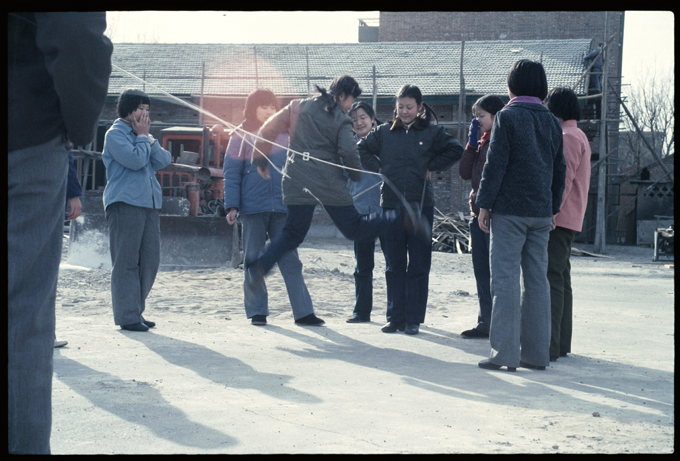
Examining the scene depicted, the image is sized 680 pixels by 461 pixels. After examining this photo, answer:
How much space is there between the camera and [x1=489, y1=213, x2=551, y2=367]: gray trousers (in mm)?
3943

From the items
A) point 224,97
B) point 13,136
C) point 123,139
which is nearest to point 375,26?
point 224,97

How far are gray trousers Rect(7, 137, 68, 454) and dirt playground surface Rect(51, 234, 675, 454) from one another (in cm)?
45

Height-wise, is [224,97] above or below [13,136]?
above

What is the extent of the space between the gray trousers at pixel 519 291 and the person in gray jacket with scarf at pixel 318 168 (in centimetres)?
94

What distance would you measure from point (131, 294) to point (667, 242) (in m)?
13.6

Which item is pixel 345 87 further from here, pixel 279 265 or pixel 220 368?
pixel 220 368

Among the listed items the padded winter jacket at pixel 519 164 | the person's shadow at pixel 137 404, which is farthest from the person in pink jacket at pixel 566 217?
the person's shadow at pixel 137 404

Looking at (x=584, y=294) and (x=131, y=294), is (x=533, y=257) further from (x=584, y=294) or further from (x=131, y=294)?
(x=584, y=294)

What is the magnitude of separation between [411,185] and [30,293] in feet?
11.5

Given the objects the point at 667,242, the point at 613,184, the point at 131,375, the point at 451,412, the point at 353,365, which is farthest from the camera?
the point at 613,184

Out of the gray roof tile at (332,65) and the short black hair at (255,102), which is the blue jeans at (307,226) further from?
the gray roof tile at (332,65)

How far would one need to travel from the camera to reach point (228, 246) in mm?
9188

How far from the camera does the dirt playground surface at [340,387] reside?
102 inches

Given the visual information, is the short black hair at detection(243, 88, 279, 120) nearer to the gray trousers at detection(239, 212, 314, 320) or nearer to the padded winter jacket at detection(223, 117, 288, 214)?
the padded winter jacket at detection(223, 117, 288, 214)
